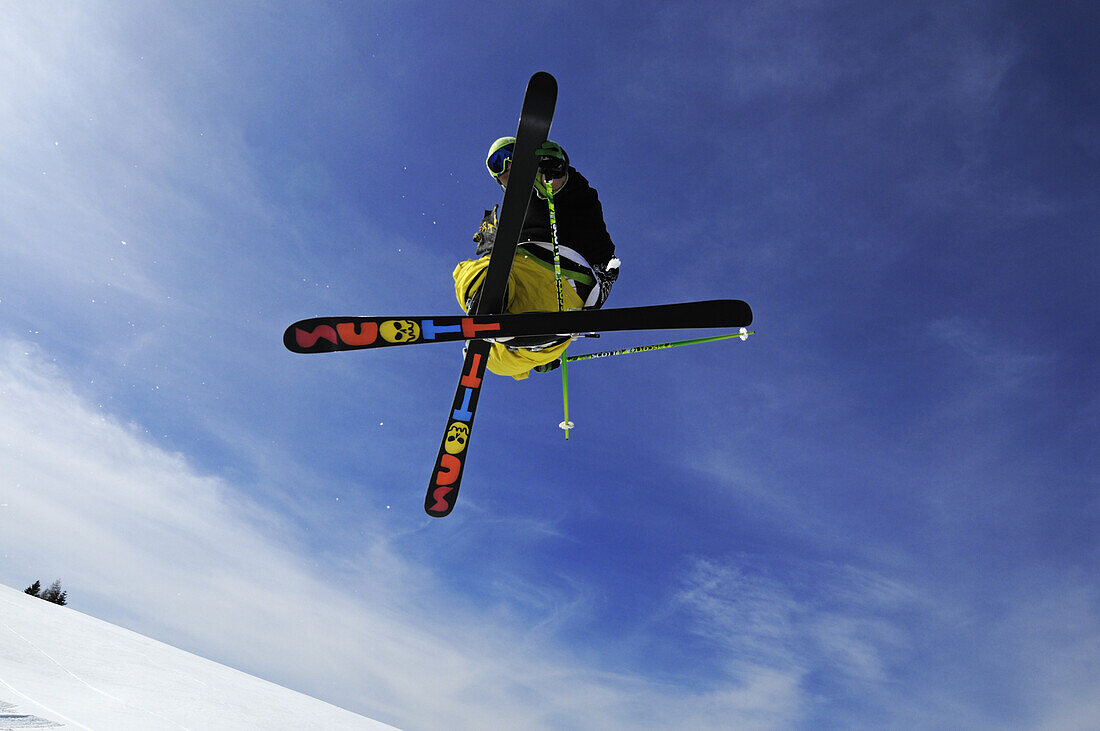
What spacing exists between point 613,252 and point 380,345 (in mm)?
2128

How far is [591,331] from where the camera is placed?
4.21 metres

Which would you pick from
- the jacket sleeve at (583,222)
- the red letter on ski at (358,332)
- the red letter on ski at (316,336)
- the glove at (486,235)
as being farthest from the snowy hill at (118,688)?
the jacket sleeve at (583,222)

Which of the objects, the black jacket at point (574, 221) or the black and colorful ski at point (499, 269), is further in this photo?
the black jacket at point (574, 221)

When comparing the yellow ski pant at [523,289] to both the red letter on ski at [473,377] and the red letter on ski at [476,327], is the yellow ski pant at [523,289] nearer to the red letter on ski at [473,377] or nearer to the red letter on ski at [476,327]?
the red letter on ski at [473,377]

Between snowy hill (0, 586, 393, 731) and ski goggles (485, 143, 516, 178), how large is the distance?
4.58 metres

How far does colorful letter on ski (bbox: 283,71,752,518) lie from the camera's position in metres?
3.84

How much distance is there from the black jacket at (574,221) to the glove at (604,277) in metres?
0.05

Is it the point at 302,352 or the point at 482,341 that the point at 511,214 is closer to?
the point at 482,341

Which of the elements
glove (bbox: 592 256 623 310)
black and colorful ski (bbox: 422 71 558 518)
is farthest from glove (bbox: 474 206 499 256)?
glove (bbox: 592 256 623 310)

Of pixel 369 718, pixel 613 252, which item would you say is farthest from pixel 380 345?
pixel 369 718

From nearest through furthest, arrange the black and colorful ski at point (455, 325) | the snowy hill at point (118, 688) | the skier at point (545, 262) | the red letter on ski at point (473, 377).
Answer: the snowy hill at point (118, 688) → the black and colorful ski at point (455, 325) → the skier at point (545, 262) → the red letter on ski at point (473, 377)

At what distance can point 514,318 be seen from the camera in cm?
412

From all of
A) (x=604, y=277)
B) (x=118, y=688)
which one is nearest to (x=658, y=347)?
(x=604, y=277)

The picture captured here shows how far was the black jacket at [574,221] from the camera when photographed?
15.1 feet
